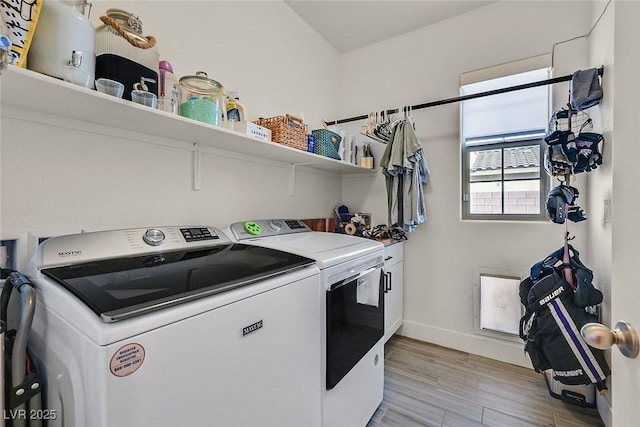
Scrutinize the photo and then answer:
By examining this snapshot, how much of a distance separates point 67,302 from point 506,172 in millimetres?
2810

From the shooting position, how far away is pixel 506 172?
2.32 meters

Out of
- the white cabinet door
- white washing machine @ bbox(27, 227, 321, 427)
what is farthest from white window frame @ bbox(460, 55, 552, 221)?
white washing machine @ bbox(27, 227, 321, 427)

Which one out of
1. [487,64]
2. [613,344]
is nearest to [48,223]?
[613,344]

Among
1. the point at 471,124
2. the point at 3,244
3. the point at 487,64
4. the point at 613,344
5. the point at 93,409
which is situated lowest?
the point at 93,409

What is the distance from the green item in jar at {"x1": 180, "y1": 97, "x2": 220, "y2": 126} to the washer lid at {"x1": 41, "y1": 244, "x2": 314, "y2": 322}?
0.60 m

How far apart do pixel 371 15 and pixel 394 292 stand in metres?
2.48

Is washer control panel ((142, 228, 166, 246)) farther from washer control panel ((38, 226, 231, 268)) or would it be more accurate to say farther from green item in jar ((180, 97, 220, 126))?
green item in jar ((180, 97, 220, 126))

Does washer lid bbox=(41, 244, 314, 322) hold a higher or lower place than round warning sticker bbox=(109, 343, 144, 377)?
higher

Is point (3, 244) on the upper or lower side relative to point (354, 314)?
upper

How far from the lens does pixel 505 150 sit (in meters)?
2.32

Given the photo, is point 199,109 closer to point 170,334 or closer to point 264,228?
point 264,228

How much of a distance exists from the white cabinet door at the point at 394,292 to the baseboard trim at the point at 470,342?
0.51ft

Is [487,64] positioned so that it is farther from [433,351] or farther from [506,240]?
[433,351]

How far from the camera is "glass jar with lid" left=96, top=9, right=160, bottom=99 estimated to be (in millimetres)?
990
